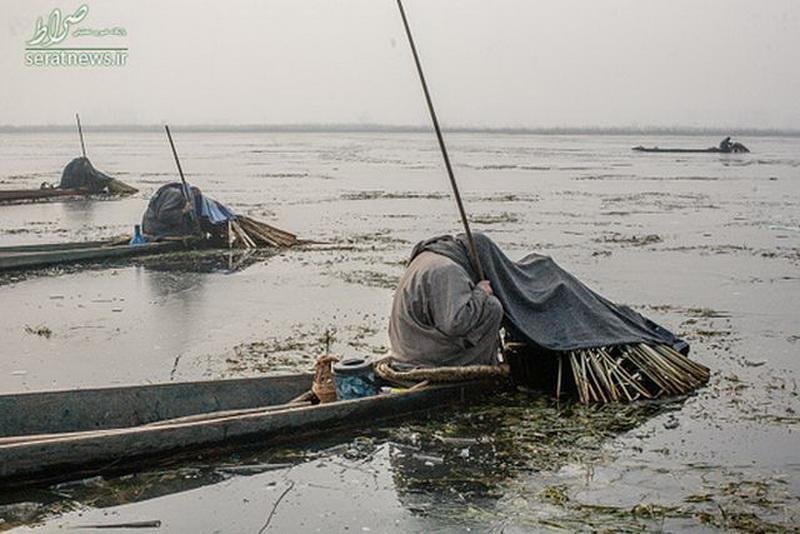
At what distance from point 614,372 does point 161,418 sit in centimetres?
395

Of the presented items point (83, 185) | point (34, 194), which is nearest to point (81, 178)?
point (83, 185)

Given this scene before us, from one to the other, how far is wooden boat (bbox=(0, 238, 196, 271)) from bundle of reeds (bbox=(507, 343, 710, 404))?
34.4 ft

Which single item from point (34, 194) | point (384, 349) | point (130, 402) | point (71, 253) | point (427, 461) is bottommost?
point (427, 461)

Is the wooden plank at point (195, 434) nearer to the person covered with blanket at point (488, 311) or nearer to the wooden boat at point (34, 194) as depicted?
the person covered with blanket at point (488, 311)

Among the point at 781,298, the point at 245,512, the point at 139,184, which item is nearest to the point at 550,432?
the point at 245,512

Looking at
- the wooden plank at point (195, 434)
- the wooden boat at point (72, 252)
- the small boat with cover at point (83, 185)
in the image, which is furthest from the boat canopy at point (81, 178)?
the wooden plank at point (195, 434)

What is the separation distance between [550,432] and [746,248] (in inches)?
562

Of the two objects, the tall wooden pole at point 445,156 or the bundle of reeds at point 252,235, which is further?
the bundle of reeds at point 252,235

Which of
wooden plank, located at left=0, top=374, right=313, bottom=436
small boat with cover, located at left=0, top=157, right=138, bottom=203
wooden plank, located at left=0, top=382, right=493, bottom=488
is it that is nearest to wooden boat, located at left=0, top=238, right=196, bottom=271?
wooden plank, located at left=0, top=374, right=313, bottom=436

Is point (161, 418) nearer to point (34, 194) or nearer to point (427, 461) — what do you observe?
point (427, 461)

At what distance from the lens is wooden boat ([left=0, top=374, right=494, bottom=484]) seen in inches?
238

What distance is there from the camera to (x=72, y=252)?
16.8m

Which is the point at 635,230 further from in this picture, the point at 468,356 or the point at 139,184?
the point at 139,184

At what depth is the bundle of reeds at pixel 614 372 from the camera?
839 centimetres
